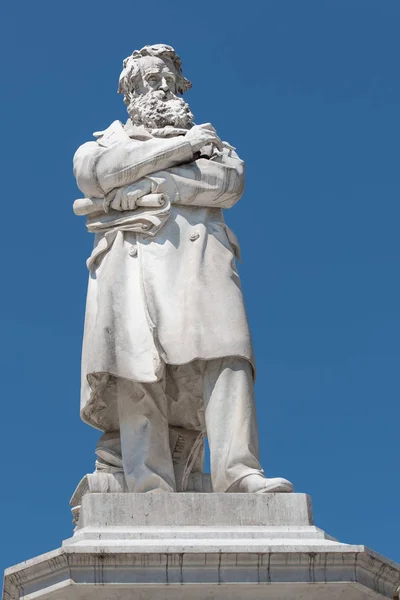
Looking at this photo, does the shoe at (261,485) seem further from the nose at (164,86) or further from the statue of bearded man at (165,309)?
the nose at (164,86)

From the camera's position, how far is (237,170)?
47.9ft

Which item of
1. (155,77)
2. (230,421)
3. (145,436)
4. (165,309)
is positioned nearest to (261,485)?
(230,421)

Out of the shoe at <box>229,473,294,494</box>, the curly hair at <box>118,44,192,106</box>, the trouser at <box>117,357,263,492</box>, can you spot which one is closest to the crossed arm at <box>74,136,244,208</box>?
the curly hair at <box>118,44,192,106</box>

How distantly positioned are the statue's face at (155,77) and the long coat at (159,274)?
61 centimetres

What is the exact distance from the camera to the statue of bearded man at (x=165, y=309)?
13570 millimetres

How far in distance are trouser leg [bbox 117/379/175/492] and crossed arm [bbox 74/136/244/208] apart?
5.80ft

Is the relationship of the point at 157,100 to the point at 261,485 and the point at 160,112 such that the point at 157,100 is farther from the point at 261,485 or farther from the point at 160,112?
the point at 261,485

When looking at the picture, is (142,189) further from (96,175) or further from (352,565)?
(352,565)

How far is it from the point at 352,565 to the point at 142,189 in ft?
12.7

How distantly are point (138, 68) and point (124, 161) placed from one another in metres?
1.22

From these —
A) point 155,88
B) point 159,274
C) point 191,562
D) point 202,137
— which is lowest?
point 191,562

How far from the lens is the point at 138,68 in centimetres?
1512

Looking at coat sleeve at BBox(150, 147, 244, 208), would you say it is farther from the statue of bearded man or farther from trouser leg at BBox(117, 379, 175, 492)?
trouser leg at BBox(117, 379, 175, 492)

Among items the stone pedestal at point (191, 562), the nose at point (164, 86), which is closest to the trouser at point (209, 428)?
the stone pedestal at point (191, 562)
